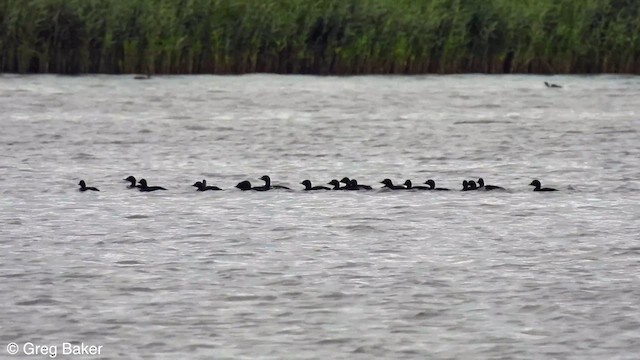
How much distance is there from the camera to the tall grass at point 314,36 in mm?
27500

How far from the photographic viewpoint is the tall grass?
27.5 m

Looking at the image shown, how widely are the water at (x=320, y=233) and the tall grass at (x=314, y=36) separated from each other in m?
1.91

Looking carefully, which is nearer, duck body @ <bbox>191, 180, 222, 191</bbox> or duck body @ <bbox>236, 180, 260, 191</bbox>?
duck body @ <bbox>191, 180, 222, 191</bbox>

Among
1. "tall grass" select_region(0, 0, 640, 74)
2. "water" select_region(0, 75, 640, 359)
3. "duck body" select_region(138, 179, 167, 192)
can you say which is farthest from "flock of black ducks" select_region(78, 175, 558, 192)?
"tall grass" select_region(0, 0, 640, 74)

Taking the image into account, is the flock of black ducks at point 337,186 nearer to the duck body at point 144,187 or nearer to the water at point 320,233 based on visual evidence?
the duck body at point 144,187

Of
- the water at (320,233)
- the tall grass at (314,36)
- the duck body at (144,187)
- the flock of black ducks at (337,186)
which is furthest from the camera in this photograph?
the tall grass at (314,36)

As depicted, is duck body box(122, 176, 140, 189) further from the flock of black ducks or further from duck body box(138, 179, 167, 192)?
duck body box(138, 179, 167, 192)

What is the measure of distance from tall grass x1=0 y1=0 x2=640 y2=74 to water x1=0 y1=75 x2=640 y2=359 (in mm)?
1914

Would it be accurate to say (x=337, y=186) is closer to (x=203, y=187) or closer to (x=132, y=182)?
(x=203, y=187)

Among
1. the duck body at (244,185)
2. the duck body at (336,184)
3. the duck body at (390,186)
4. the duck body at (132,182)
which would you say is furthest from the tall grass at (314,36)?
the duck body at (390,186)

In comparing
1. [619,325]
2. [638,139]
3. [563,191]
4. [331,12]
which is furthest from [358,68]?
[619,325]

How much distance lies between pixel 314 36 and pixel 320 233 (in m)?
15.5

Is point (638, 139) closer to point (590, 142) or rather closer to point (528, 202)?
point (590, 142)

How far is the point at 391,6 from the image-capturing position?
28516mm
